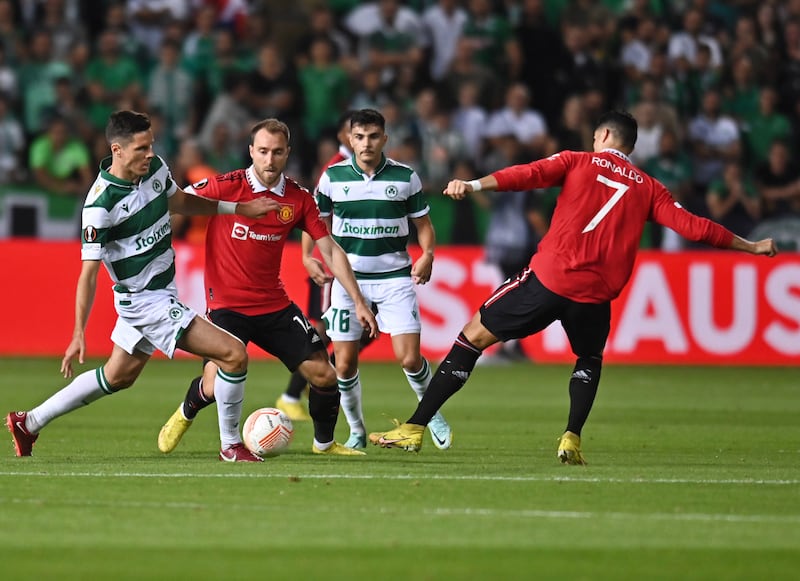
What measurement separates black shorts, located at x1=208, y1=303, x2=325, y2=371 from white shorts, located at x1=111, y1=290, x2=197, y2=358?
1.92 ft

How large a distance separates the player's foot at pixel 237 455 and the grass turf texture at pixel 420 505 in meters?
0.16

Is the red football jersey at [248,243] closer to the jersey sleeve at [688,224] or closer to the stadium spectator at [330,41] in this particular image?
the jersey sleeve at [688,224]

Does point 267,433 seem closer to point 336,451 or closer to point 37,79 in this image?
point 336,451

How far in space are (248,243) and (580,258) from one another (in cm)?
214

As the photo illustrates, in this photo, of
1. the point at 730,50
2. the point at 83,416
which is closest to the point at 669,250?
the point at 730,50

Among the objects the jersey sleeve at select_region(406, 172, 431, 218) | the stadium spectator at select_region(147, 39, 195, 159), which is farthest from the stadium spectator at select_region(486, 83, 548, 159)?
the jersey sleeve at select_region(406, 172, 431, 218)

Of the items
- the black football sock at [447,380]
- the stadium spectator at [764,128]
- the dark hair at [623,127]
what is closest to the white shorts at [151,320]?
the black football sock at [447,380]

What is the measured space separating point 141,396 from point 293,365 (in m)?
5.14

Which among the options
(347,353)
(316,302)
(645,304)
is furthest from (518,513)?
(645,304)

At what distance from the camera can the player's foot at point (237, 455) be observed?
31.6ft

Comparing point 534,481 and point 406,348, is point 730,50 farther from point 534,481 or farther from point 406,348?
point 534,481

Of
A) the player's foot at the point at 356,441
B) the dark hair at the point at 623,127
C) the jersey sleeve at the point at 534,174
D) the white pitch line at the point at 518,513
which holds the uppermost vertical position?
the dark hair at the point at 623,127

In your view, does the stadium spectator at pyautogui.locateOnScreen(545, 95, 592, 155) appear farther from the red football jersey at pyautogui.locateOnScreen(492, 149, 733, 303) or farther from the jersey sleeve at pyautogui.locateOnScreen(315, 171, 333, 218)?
the red football jersey at pyautogui.locateOnScreen(492, 149, 733, 303)

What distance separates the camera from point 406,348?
10891mm
